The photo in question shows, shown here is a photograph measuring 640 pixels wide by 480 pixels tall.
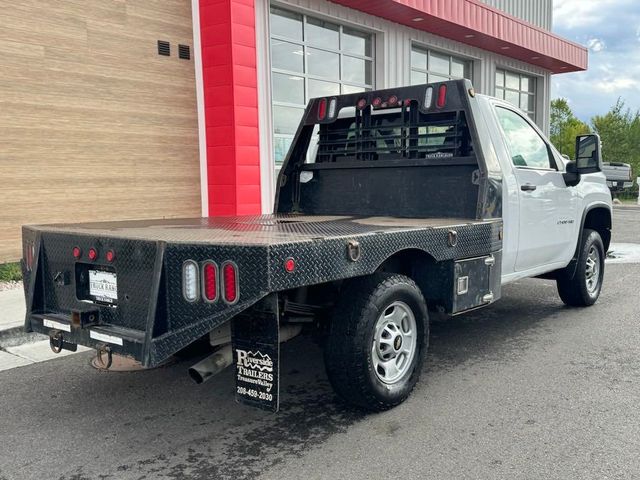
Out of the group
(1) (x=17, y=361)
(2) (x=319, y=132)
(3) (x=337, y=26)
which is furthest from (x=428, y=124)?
(3) (x=337, y=26)

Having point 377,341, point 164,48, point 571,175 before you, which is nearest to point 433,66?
point 164,48

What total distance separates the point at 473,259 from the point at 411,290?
0.83 m

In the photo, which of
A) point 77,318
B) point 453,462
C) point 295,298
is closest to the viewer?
point 453,462

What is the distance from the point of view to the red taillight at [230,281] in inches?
115

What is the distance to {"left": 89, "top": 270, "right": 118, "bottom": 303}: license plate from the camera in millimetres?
3359

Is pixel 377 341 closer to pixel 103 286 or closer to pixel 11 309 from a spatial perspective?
pixel 103 286

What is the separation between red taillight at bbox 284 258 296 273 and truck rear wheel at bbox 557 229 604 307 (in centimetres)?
418

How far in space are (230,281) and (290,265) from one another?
298mm

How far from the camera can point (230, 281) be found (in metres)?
2.93

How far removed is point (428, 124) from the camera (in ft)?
16.9

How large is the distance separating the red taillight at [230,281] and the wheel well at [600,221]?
4.81 metres

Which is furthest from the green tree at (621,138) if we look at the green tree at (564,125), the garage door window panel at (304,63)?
the garage door window panel at (304,63)

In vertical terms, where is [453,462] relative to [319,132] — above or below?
below

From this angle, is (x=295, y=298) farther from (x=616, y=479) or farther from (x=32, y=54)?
(x=32, y=54)
